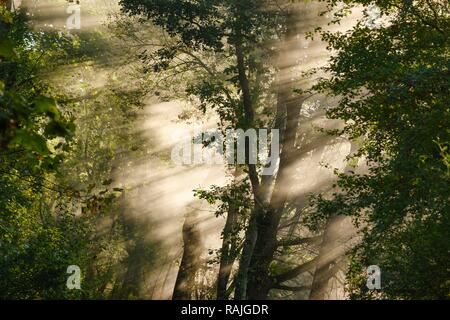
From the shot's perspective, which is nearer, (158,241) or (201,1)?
(201,1)

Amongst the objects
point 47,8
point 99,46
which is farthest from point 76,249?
point 47,8

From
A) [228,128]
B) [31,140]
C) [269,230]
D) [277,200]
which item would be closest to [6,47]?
[31,140]

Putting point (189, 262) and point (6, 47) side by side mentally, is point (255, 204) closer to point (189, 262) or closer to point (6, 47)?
point (189, 262)

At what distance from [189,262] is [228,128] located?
765 centimetres

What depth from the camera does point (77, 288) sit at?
14.8 m

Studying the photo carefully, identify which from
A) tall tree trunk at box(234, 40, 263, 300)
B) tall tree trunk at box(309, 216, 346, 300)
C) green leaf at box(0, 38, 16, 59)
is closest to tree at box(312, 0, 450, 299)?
tall tree trunk at box(234, 40, 263, 300)

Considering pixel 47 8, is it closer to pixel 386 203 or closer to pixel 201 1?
pixel 201 1

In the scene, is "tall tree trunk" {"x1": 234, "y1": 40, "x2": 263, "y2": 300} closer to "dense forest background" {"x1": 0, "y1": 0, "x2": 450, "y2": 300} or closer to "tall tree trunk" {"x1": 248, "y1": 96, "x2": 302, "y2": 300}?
"dense forest background" {"x1": 0, "y1": 0, "x2": 450, "y2": 300}

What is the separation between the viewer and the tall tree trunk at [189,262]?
20.4m

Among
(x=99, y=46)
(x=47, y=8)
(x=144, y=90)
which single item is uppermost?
(x=47, y=8)

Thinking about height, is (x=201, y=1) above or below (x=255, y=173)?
above

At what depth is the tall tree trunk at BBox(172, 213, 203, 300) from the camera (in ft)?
67.0

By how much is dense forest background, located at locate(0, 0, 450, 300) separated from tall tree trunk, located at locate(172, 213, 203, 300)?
0.20ft
